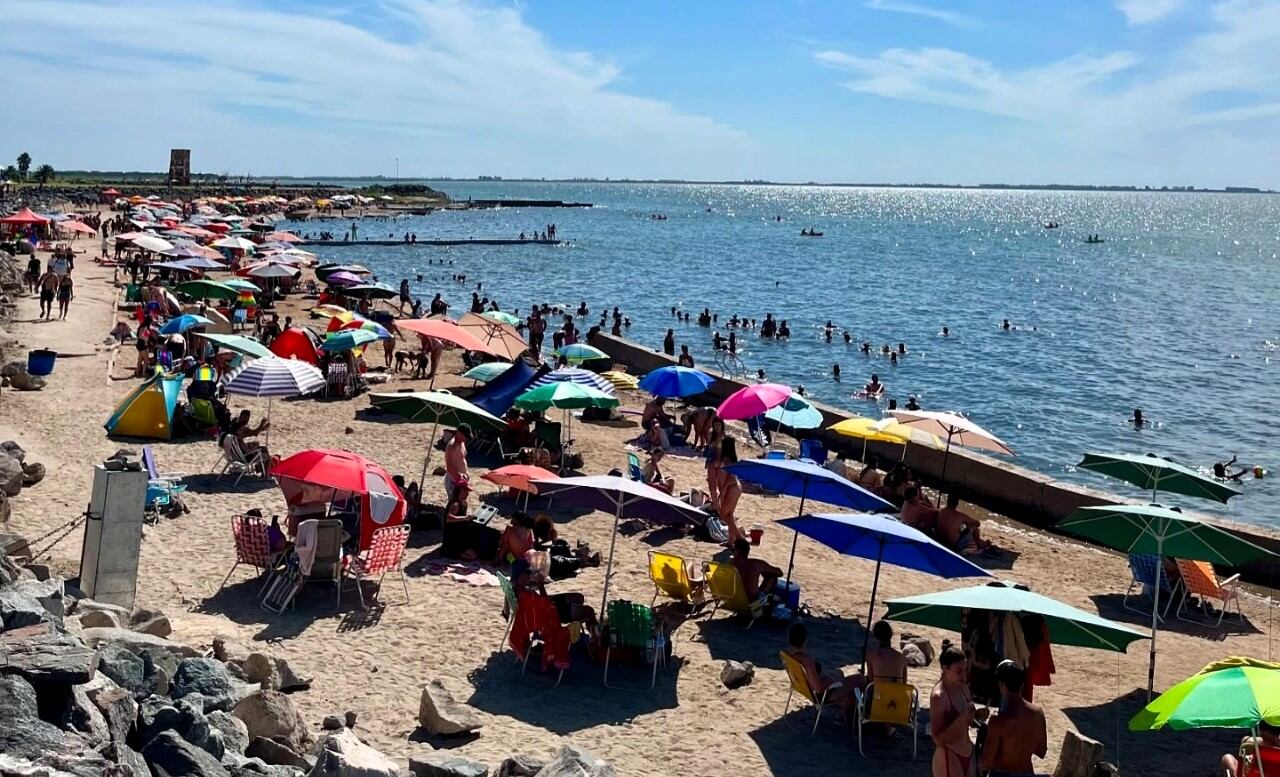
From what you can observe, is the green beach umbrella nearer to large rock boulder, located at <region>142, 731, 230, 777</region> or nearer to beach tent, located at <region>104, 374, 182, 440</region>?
large rock boulder, located at <region>142, 731, 230, 777</region>

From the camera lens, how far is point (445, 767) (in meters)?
6.75

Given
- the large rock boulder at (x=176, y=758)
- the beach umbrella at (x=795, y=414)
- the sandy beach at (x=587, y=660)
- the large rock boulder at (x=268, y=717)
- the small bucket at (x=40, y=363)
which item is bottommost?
the sandy beach at (x=587, y=660)

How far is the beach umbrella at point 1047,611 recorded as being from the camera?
305 inches

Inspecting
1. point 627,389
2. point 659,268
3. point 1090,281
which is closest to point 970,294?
point 1090,281

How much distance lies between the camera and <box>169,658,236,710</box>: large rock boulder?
275 inches

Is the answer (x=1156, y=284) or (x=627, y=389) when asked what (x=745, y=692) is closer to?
(x=627, y=389)

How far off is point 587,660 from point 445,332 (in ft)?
32.9

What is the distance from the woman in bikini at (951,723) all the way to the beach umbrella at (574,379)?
9.56 m

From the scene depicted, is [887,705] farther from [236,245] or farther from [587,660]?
[236,245]

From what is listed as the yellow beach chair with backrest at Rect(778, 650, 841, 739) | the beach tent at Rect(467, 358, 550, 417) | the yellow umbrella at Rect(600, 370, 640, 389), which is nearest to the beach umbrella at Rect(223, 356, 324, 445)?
the beach tent at Rect(467, 358, 550, 417)

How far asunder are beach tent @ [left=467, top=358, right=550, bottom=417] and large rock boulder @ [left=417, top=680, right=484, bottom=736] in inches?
323

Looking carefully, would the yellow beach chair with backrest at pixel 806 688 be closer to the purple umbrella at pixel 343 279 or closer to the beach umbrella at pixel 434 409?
the beach umbrella at pixel 434 409

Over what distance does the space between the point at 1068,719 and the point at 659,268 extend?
6493 cm

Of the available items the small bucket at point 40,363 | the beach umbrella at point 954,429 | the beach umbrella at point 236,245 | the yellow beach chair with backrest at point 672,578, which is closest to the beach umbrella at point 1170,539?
the yellow beach chair with backrest at point 672,578
